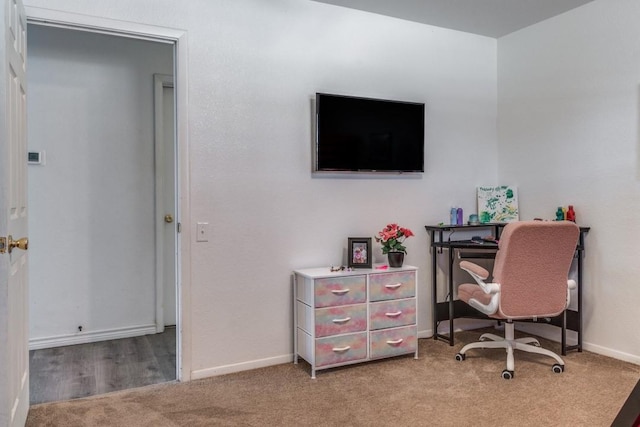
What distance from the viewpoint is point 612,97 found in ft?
10.6

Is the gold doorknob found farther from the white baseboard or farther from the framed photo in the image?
the white baseboard

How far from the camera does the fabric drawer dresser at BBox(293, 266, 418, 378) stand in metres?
2.94

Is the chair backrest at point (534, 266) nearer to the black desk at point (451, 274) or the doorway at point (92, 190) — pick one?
the black desk at point (451, 274)

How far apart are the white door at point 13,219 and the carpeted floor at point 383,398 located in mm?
407

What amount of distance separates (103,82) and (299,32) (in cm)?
163

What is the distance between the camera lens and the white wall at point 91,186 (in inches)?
140

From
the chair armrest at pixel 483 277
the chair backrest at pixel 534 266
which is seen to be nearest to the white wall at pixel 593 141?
the chair backrest at pixel 534 266

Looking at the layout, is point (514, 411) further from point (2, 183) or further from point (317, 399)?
point (2, 183)

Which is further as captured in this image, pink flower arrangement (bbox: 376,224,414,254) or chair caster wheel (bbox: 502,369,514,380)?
pink flower arrangement (bbox: 376,224,414,254)

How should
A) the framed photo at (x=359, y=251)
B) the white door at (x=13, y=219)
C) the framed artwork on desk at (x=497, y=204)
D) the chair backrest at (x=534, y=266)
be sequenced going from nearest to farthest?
the white door at (x=13, y=219) < the chair backrest at (x=534, y=266) < the framed photo at (x=359, y=251) < the framed artwork on desk at (x=497, y=204)

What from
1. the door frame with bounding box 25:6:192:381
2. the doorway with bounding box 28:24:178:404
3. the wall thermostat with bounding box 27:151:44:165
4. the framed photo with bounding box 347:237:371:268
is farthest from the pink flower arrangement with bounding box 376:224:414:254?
the wall thermostat with bounding box 27:151:44:165

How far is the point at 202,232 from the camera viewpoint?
2.93m

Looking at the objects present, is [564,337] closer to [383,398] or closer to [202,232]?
[383,398]

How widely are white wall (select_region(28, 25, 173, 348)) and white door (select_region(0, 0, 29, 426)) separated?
1.28 metres
